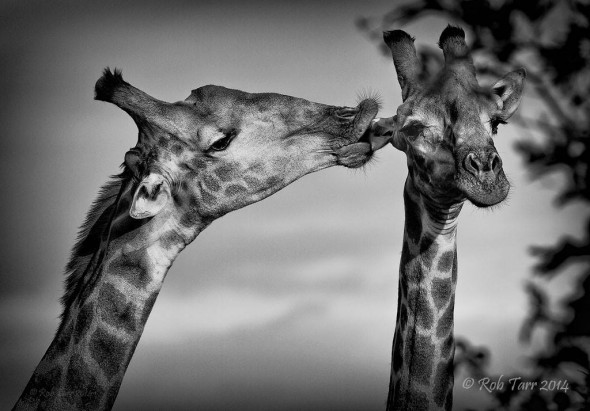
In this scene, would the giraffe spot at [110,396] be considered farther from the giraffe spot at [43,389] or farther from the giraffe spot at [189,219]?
the giraffe spot at [189,219]

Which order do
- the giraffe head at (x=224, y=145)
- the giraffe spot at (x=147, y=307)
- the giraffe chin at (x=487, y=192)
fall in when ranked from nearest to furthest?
the giraffe chin at (x=487, y=192)
the giraffe spot at (x=147, y=307)
the giraffe head at (x=224, y=145)

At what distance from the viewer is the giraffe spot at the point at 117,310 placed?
514cm

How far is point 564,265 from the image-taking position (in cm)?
414

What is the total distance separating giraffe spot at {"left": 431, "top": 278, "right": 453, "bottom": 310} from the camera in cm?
566

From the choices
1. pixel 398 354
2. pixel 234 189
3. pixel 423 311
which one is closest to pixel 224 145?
pixel 234 189

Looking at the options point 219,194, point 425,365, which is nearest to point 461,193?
point 425,365

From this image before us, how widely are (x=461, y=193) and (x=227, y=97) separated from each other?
173 cm

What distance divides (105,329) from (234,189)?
4.13ft

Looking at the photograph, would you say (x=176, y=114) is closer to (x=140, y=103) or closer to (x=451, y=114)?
(x=140, y=103)

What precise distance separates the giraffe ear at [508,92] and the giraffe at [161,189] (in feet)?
2.93

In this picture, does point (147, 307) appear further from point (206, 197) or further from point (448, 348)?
point (448, 348)

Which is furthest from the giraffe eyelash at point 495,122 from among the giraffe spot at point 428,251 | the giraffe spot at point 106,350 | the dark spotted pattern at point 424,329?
Result: the giraffe spot at point 106,350

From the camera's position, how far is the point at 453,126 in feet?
17.3

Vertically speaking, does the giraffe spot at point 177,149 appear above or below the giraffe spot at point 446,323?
above
